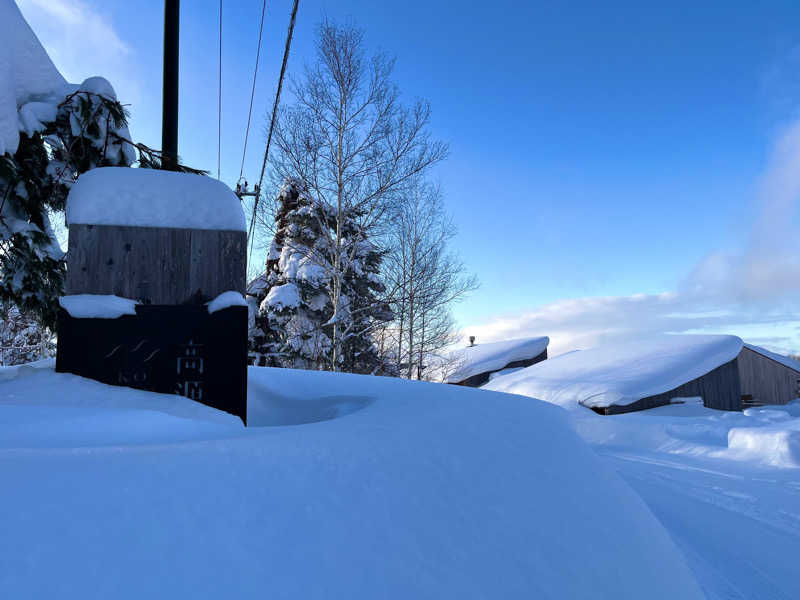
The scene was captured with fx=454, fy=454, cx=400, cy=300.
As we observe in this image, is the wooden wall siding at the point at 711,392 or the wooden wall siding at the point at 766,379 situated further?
the wooden wall siding at the point at 766,379

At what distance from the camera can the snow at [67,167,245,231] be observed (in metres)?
2.67

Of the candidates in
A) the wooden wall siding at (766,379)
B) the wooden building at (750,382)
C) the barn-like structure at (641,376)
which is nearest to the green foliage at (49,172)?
the barn-like structure at (641,376)

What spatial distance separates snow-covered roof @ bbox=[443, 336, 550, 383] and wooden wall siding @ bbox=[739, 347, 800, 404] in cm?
902

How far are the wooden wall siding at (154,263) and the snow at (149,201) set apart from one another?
0.05 m

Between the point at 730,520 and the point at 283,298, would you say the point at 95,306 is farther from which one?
the point at 283,298

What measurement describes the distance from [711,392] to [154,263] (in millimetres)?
19331

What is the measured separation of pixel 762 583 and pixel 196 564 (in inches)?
165

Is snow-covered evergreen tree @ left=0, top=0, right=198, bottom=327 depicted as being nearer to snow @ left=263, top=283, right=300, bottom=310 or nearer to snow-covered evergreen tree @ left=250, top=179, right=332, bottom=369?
snow-covered evergreen tree @ left=250, top=179, right=332, bottom=369

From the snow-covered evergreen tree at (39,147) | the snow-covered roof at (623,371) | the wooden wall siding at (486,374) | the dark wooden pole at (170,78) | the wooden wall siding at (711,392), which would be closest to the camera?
the snow-covered evergreen tree at (39,147)

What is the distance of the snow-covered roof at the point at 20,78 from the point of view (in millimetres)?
2805

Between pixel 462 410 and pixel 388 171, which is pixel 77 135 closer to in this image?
pixel 462 410

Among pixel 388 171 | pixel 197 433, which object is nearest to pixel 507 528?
pixel 197 433

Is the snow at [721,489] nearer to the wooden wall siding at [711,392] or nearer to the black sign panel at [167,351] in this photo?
the black sign panel at [167,351]

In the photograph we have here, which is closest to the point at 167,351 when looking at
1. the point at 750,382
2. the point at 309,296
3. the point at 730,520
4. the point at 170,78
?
the point at 170,78
